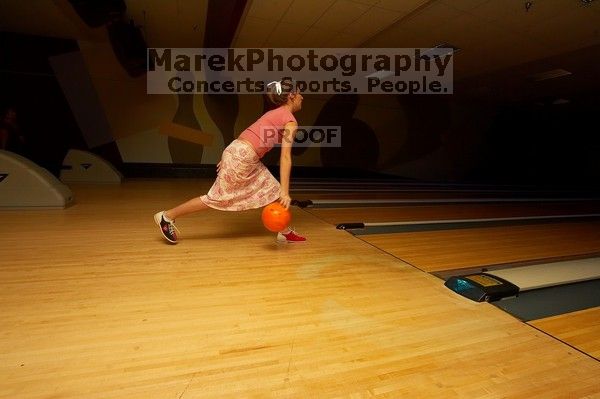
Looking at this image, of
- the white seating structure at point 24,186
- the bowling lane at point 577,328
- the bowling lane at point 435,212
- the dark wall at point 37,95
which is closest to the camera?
the bowling lane at point 577,328

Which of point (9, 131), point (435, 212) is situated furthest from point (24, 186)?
point (435, 212)

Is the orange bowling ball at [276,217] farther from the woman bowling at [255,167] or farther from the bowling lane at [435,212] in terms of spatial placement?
the bowling lane at [435,212]

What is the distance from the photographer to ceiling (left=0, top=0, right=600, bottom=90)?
13.2ft

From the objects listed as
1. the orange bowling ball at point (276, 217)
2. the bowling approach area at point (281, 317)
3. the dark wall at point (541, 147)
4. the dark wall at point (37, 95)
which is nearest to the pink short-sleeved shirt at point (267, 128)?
the orange bowling ball at point (276, 217)

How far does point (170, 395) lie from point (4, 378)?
499mm

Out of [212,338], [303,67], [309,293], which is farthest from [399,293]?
[303,67]

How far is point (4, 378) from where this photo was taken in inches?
37.2

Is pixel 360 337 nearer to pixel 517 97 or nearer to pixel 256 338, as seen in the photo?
pixel 256 338

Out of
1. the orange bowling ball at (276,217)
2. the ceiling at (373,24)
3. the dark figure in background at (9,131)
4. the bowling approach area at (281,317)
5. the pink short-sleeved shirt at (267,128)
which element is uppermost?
the ceiling at (373,24)

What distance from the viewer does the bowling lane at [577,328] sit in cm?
127

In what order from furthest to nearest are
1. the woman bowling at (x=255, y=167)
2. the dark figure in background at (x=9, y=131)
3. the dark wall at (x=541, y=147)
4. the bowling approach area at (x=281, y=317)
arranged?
the dark wall at (x=541, y=147) < the dark figure in background at (x=9, y=131) < the woman bowling at (x=255, y=167) < the bowling approach area at (x=281, y=317)

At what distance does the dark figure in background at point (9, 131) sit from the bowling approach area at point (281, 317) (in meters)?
3.17

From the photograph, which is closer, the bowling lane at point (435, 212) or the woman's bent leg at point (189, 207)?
the woman's bent leg at point (189, 207)

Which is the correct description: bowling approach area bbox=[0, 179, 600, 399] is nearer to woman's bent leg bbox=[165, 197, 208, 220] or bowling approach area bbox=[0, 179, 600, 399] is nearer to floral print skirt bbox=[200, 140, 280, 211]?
woman's bent leg bbox=[165, 197, 208, 220]
